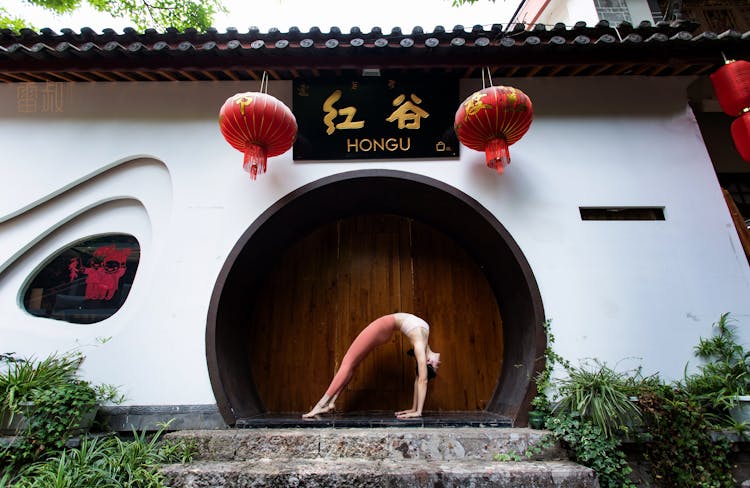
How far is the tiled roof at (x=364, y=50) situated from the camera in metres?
4.16

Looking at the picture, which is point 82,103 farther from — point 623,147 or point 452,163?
point 623,147

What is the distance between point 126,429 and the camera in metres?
3.71

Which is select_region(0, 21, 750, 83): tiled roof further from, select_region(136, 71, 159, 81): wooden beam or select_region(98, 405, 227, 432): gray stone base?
select_region(98, 405, 227, 432): gray stone base

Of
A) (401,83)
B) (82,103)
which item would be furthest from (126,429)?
(401,83)

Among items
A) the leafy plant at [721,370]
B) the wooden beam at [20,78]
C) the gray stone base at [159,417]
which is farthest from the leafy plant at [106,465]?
the leafy plant at [721,370]

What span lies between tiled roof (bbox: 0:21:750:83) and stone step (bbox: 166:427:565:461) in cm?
384

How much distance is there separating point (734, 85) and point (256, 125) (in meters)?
5.01

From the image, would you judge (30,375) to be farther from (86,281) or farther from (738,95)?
(738,95)

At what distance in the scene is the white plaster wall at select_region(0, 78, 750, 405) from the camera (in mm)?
3992

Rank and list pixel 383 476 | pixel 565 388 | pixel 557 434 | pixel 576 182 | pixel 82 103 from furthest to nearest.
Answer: pixel 82 103 < pixel 576 182 < pixel 565 388 < pixel 557 434 < pixel 383 476

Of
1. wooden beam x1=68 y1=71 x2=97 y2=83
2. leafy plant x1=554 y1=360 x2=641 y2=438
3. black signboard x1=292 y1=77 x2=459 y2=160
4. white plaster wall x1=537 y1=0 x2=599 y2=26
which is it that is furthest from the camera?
white plaster wall x1=537 y1=0 x2=599 y2=26

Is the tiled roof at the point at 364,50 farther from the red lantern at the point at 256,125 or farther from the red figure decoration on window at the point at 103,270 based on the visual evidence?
the red figure decoration on window at the point at 103,270

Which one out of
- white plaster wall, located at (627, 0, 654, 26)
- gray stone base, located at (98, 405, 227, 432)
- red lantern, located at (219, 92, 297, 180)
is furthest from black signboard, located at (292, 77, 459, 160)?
white plaster wall, located at (627, 0, 654, 26)

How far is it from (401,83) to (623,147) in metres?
2.78
